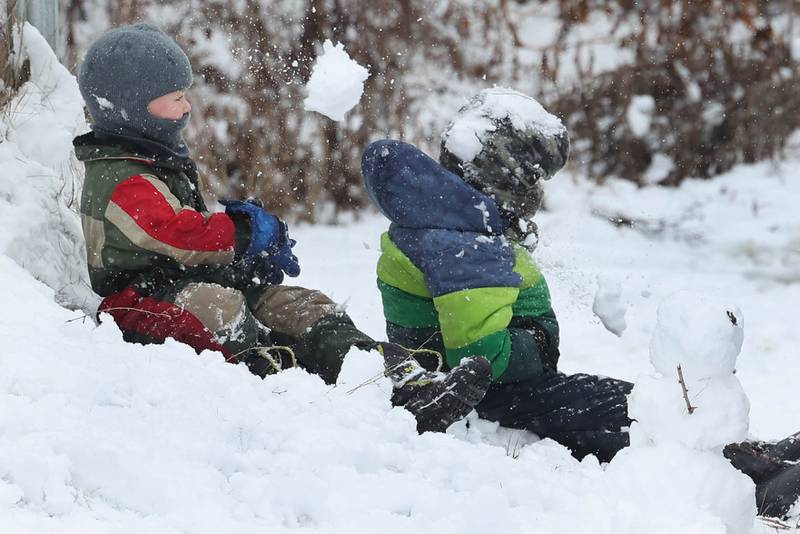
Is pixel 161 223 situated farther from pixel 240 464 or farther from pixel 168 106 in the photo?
pixel 240 464

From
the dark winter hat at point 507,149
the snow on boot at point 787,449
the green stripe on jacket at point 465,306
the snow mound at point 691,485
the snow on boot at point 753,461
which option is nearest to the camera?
the snow mound at point 691,485

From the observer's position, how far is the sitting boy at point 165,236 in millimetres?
3199

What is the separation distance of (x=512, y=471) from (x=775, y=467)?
61 centimetres

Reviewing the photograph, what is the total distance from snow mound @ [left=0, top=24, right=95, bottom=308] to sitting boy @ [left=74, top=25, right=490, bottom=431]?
1.05 feet

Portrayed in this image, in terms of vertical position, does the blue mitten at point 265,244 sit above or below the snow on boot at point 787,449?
above

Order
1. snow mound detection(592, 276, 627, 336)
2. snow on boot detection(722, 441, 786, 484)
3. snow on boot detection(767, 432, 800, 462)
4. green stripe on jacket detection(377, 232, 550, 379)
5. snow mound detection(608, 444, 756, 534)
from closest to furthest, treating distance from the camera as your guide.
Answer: snow mound detection(608, 444, 756, 534) → snow on boot detection(722, 441, 786, 484) → snow on boot detection(767, 432, 800, 462) → green stripe on jacket detection(377, 232, 550, 379) → snow mound detection(592, 276, 627, 336)

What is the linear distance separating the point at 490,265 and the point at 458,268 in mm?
103

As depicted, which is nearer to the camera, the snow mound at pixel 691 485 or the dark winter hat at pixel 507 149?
the snow mound at pixel 691 485

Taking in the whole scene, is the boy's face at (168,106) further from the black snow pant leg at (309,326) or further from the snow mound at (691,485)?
the snow mound at (691,485)

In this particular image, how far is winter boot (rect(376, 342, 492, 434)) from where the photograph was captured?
2746mm

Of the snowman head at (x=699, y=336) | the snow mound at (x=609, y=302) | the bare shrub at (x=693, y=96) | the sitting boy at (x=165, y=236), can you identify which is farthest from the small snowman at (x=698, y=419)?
the bare shrub at (x=693, y=96)

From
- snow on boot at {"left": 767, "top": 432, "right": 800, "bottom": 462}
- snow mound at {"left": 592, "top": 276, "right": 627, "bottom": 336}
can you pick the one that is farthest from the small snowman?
snow mound at {"left": 592, "top": 276, "right": 627, "bottom": 336}

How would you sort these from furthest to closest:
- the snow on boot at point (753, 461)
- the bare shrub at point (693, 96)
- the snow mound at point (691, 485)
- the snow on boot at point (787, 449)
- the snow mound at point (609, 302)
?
1. the bare shrub at point (693, 96)
2. the snow mound at point (609, 302)
3. the snow on boot at point (787, 449)
4. the snow on boot at point (753, 461)
5. the snow mound at point (691, 485)

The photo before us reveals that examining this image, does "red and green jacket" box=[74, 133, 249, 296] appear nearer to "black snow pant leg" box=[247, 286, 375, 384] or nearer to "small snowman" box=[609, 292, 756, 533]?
"black snow pant leg" box=[247, 286, 375, 384]
